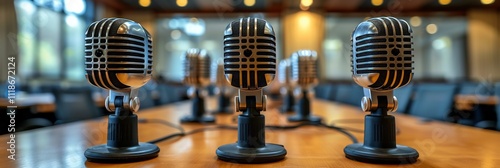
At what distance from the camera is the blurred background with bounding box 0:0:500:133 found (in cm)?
656

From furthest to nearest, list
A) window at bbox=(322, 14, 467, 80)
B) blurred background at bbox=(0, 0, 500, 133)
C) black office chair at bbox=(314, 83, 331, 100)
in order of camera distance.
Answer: window at bbox=(322, 14, 467, 80) < blurred background at bbox=(0, 0, 500, 133) < black office chair at bbox=(314, 83, 331, 100)

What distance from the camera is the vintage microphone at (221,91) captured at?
1864mm

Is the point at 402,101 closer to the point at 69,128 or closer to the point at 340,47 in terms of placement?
the point at 69,128

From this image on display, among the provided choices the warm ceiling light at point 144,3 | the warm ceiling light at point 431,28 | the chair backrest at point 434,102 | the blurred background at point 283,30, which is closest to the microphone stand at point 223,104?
the chair backrest at point 434,102

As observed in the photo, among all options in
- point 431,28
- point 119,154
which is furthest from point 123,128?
point 431,28

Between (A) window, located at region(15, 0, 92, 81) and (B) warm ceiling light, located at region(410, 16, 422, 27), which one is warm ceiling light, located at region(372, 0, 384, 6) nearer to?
(B) warm ceiling light, located at region(410, 16, 422, 27)

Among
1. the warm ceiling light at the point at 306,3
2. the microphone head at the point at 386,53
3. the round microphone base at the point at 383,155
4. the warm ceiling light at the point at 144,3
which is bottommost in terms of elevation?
the round microphone base at the point at 383,155

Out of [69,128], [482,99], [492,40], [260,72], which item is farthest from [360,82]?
[492,40]

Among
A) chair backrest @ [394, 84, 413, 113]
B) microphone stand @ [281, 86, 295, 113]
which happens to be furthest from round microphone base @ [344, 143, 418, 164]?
chair backrest @ [394, 84, 413, 113]

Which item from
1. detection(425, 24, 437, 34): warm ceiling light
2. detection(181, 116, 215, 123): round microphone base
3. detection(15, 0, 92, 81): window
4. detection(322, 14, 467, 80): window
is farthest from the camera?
detection(425, 24, 437, 34): warm ceiling light

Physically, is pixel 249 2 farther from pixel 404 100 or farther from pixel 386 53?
pixel 386 53

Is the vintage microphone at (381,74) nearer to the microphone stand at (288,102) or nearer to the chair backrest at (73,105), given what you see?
the microphone stand at (288,102)

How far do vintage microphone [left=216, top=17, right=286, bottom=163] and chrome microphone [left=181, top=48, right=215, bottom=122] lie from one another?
2.42 ft

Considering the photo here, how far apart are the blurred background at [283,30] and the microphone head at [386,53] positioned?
557cm
